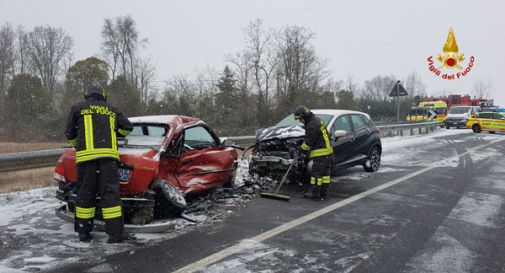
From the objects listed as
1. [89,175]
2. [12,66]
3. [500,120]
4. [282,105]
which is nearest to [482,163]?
[89,175]

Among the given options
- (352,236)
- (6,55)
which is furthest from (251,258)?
(6,55)

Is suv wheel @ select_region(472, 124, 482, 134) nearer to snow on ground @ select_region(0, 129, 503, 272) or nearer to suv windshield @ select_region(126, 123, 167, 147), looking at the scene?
snow on ground @ select_region(0, 129, 503, 272)

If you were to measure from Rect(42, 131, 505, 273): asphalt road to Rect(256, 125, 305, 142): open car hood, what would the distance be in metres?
1.07

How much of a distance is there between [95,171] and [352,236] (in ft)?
10.5

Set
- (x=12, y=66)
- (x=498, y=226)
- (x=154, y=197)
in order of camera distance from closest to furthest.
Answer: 1. (x=154, y=197)
2. (x=498, y=226)
3. (x=12, y=66)

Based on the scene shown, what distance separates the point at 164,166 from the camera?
5770 mm

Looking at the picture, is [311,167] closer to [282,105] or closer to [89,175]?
[89,175]

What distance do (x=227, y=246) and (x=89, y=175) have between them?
5.79 feet

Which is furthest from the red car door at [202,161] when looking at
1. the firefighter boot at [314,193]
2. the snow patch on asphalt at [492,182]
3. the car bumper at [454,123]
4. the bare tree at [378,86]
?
the bare tree at [378,86]

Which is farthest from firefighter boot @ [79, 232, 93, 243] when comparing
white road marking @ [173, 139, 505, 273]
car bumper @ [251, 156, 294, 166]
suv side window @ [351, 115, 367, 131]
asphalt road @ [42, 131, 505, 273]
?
suv side window @ [351, 115, 367, 131]

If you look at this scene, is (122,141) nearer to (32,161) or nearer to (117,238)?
(117,238)

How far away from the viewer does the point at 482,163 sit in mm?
11891

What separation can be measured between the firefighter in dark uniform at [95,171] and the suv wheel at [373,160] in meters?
6.87

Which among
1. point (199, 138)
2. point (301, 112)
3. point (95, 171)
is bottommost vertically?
point (95, 171)
